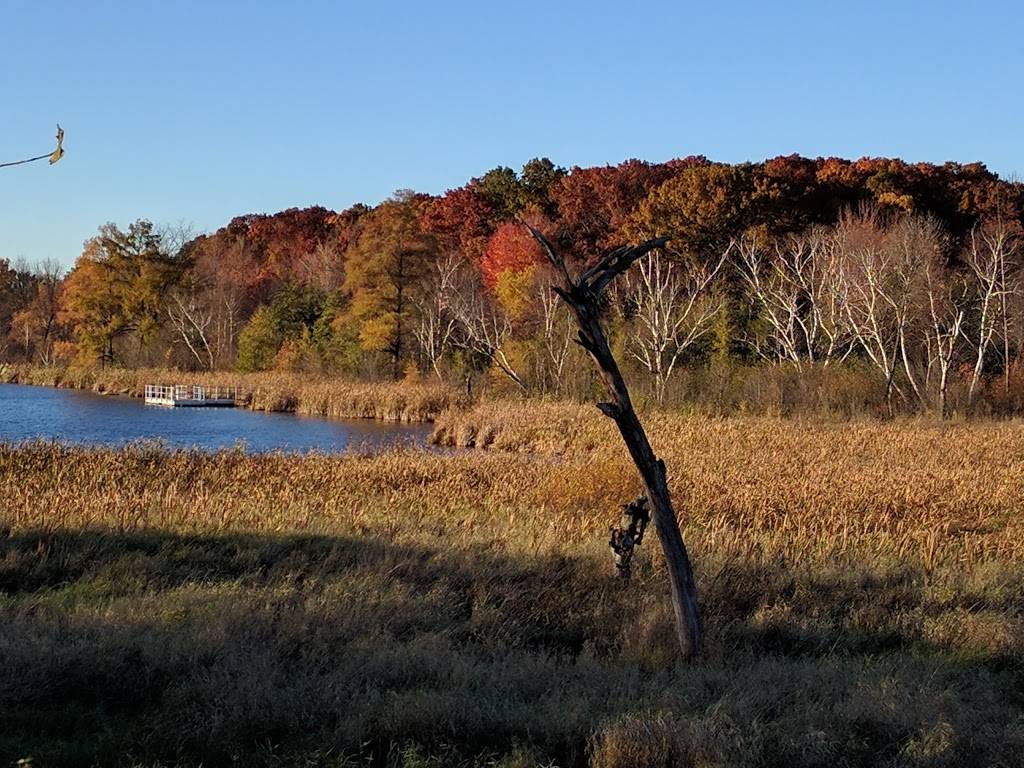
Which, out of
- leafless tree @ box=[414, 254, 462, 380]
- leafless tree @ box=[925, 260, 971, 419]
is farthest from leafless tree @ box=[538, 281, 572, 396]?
leafless tree @ box=[925, 260, 971, 419]

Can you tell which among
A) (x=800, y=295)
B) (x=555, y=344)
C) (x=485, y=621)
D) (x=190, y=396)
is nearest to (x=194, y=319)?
(x=190, y=396)

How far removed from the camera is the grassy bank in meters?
41.7

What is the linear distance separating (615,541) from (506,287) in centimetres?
4275

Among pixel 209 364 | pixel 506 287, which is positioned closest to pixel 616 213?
pixel 506 287

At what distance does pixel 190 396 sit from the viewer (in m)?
49.2

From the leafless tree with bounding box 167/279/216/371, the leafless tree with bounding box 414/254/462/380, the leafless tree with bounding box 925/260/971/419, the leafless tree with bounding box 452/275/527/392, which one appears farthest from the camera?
the leafless tree with bounding box 167/279/216/371

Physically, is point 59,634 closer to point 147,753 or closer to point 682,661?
point 147,753

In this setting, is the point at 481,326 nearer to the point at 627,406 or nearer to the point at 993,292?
the point at 993,292

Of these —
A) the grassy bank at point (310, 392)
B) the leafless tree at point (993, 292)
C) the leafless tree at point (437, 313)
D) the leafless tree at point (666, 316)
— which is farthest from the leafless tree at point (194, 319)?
the leafless tree at point (993, 292)

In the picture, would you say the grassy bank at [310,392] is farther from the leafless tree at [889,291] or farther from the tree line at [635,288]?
the leafless tree at [889,291]

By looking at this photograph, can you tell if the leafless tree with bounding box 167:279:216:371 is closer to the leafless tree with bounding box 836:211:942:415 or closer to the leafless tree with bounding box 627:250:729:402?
the leafless tree with bounding box 627:250:729:402

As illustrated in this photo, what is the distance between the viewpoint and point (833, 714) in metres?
6.23

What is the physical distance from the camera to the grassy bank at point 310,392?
4172cm

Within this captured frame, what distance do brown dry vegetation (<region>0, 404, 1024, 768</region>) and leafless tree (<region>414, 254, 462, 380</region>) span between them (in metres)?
32.1
